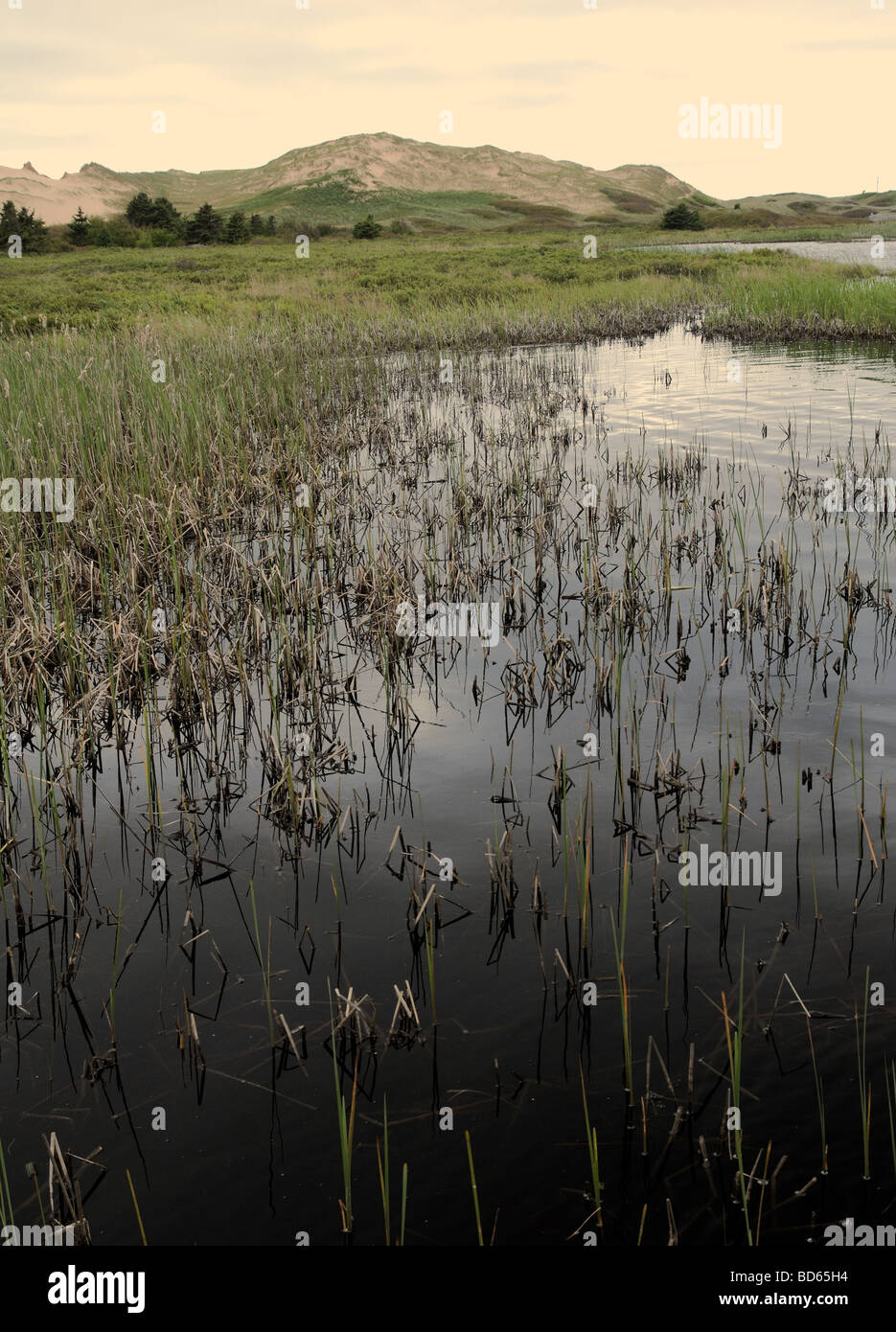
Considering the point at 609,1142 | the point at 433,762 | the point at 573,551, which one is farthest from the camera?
the point at 573,551

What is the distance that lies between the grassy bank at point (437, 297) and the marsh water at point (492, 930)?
9382mm

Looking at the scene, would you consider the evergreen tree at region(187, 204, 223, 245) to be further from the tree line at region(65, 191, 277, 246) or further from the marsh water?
the marsh water

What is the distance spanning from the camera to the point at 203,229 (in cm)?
7200

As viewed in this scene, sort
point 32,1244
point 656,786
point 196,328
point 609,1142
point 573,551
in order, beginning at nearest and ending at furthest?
point 32,1244, point 609,1142, point 656,786, point 573,551, point 196,328

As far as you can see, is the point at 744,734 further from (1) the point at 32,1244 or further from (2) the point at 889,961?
(1) the point at 32,1244

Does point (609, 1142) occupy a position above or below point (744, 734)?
below

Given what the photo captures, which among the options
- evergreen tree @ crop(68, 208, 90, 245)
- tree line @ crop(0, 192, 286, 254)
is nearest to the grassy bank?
tree line @ crop(0, 192, 286, 254)

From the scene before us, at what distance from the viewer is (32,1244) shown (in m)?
2.77

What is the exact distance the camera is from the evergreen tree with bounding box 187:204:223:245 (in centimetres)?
7156

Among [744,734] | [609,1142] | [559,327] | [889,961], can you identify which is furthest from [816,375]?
[609,1142]

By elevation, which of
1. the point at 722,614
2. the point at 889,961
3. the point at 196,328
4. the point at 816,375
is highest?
the point at 196,328

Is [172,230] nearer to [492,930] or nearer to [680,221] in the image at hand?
[680,221]

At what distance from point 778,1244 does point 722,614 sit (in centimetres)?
512
